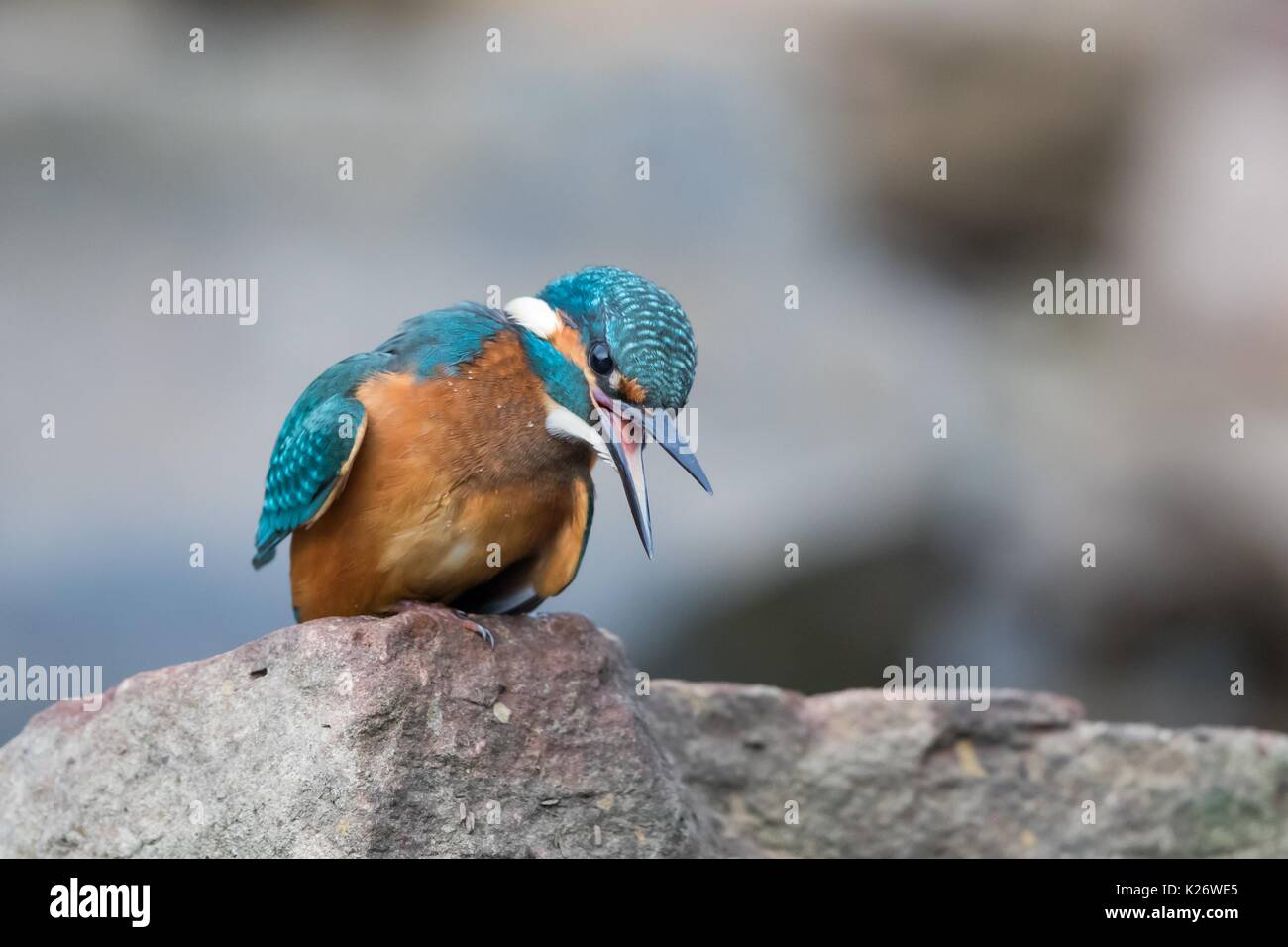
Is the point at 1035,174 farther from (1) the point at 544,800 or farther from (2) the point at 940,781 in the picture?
(1) the point at 544,800

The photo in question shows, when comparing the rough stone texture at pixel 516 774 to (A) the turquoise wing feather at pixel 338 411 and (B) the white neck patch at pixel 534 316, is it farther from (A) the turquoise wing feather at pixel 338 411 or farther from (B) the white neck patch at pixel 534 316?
(B) the white neck patch at pixel 534 316

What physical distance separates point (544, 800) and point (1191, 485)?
5.44 meters

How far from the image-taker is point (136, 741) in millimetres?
3396

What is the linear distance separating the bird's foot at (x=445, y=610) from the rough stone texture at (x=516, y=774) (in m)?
0.02

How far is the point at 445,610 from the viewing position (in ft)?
11.1

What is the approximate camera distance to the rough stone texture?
3.08 meters

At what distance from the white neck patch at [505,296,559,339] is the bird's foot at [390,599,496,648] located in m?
0.71

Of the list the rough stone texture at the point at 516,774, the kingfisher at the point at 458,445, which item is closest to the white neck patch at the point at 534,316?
the kingfisher at the point at 458,445

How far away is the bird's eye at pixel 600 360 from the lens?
3.33m

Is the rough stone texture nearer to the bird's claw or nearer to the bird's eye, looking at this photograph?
the bird's claw

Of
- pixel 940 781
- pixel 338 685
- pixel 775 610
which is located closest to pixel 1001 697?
pixel 940 781

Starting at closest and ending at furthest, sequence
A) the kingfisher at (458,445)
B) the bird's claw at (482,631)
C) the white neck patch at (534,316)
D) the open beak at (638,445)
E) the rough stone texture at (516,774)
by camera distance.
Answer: the rough stone texture at (516,774)
the open beak at (638,445)
the bird's claw at (482,631)
the kingfisher at (458,445)
the white neck patch at (534,316)
